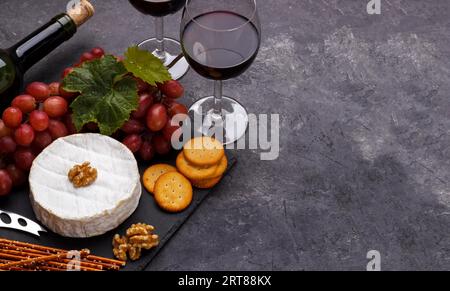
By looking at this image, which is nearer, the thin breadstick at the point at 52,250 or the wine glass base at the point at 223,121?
the thin breadstick at the point at 52,250

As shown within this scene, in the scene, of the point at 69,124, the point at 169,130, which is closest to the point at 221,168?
the point at 169,130

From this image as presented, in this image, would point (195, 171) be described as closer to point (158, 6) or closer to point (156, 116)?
point (156, 116)

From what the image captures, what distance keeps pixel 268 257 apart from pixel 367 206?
1.00ft

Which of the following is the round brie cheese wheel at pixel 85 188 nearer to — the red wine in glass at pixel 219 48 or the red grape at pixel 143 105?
the red grape at pixel 143 105

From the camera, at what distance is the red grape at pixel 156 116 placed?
2.01 metres

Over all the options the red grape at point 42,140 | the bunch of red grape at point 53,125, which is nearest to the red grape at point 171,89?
the bunch of red grape at point 53,125

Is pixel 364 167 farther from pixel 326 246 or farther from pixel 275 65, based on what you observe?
pixel 275 65

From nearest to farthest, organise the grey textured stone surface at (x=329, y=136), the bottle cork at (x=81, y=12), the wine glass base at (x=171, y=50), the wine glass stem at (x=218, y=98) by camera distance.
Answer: the grey textured stone surface at (x=329, y=136), the wine glass stem at (x=218, y=98), the bottle cork at (x=81, y=12), the wine glass base at (x=171, y=50)

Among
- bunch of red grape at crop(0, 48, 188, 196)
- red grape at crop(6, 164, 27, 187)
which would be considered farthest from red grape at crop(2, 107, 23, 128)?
red grape at crop(6, 164, 27, 187)

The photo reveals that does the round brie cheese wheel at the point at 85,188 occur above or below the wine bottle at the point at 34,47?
below

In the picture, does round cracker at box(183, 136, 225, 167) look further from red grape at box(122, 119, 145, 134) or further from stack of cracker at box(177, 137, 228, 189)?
red grape at box(122, 119, 145, 134)

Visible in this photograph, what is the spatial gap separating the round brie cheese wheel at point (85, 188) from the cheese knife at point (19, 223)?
2 centimetres

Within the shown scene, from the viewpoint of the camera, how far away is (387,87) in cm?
235
